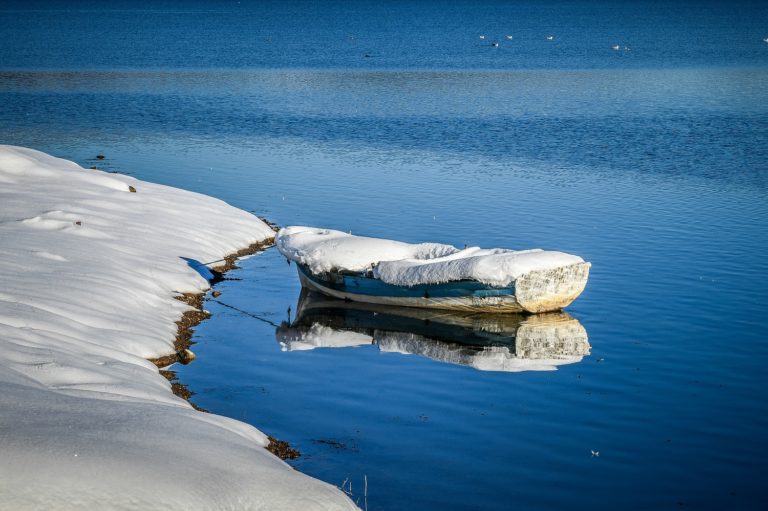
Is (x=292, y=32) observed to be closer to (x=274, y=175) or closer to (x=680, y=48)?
(x=680, y=48)

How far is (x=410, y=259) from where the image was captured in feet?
77.5

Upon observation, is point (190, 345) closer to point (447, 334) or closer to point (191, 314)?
point (191, 314)

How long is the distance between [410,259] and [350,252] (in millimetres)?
1461

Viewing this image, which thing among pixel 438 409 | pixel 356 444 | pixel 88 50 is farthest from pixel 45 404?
pixel 88 50

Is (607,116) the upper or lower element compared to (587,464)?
upper

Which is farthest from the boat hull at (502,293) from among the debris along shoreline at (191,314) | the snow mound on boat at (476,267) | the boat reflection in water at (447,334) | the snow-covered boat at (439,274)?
the debris along shoreline at (191,314)

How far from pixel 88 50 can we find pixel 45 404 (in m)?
109

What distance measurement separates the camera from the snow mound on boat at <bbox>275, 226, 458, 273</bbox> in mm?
23516

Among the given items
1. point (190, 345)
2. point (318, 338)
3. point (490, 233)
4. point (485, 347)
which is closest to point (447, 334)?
point (485, 347)

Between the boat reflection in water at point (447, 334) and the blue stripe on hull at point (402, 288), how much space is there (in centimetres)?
43

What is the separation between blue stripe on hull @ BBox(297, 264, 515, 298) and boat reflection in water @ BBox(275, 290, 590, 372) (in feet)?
1.42

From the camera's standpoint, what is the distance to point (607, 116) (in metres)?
56.0

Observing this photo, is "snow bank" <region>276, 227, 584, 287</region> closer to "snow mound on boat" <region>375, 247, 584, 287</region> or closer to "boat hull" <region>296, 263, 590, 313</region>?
"snow mound on boat" <region>375, 247, 584, 287</region>

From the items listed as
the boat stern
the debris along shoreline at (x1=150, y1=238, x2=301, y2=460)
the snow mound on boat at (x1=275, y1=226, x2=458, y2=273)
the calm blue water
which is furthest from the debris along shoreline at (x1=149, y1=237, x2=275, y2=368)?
the boat stern
